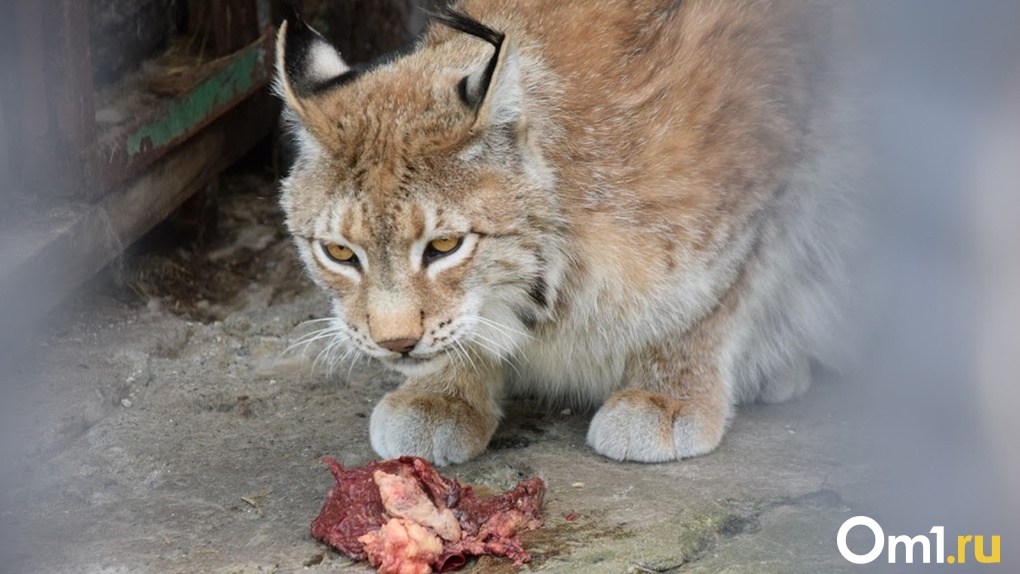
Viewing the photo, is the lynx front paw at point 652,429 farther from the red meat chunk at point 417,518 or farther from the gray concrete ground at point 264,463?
the red meat chunk at point 417,518

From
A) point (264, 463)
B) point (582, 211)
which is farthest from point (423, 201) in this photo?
point (264, 463)

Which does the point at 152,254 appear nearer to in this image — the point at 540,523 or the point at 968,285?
the point at 540,523

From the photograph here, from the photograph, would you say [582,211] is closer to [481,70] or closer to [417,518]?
[481,70]

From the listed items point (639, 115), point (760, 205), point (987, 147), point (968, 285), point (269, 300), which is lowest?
point (269, 300)

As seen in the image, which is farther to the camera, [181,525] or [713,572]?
[181,525]

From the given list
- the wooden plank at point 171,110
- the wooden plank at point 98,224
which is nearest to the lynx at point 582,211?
the wooden plank at point 98,224

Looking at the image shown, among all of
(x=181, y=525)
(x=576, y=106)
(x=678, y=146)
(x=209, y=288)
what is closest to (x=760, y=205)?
(x=678, y=146)

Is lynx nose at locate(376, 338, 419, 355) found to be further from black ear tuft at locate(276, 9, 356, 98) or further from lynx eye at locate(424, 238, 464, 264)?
black ear tuft at locate(276, 9, 356, 98)

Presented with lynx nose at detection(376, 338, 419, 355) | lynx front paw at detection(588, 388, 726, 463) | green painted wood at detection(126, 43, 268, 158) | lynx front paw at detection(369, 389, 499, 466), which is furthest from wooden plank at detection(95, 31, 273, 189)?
lynx front paw at detection(588, 388, 726, 463)
